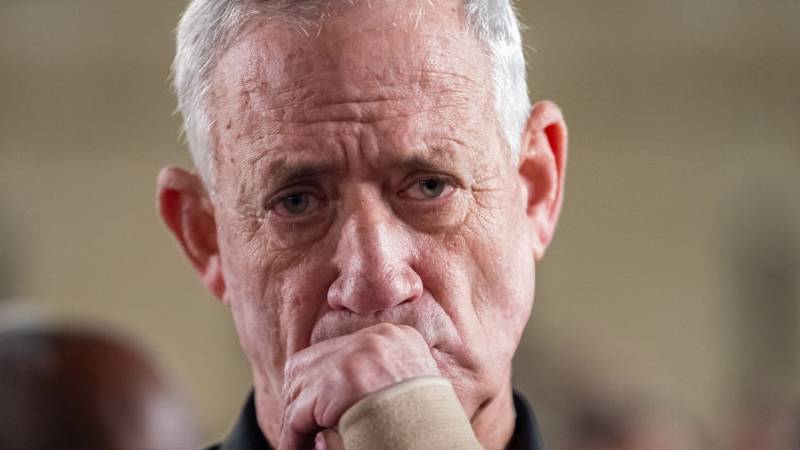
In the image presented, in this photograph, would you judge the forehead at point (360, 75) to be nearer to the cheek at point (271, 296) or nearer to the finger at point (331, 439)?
the cheek at point (271, 296)

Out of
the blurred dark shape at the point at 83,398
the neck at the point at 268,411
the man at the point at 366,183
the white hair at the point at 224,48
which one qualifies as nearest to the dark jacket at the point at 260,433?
the neck at the point at 268,411

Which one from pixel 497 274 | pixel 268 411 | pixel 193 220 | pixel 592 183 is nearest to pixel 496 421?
pixel 497 274

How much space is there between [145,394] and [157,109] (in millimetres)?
8177

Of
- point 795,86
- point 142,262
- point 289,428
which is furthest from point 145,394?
point 795,86

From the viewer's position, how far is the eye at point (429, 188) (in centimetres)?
225

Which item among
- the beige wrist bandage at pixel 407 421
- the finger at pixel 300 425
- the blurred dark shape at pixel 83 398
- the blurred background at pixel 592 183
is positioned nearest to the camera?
the beige wrist bandage at pixel 407 421

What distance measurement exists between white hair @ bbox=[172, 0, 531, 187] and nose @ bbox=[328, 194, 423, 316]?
1.06 feet

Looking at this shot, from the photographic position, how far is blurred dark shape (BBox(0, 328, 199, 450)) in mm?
3564

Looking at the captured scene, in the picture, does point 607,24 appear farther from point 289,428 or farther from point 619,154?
point 289,428

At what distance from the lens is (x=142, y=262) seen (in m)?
11.8

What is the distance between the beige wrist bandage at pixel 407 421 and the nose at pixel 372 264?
23 centimetres

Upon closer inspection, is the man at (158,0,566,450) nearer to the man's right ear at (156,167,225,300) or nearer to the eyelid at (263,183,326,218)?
the eyelid at (263,183,326,218)

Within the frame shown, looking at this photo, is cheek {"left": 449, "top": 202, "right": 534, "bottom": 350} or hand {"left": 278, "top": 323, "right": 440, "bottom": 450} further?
cheek {"left": 449, "top": 202, "right": 534, "bottom": 350}

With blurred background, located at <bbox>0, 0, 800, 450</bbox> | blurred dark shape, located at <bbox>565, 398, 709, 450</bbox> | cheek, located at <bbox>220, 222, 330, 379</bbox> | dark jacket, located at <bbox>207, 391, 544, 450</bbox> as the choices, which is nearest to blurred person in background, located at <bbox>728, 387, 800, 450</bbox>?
blurred dark shape, located at <bbox>565, 398, 709, 450</bbox>
